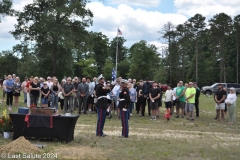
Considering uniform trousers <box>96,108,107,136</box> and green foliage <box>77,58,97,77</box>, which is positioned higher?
green foliage <box>77,58,97,77</box>

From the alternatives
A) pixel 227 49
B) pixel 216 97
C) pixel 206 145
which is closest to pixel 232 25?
pixel 227 49

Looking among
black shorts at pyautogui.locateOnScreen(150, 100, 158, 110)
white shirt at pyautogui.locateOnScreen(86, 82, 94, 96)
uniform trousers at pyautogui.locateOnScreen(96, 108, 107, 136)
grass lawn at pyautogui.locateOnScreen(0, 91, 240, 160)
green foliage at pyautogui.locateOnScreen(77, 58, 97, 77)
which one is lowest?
grass lawn at pyautogui.locateOnScreen(0, 91, 240, 160)

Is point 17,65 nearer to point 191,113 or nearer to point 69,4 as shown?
point 69,4

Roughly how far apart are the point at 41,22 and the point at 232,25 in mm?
37789

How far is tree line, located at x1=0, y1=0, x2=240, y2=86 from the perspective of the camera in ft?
138

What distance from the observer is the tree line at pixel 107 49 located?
41938mm

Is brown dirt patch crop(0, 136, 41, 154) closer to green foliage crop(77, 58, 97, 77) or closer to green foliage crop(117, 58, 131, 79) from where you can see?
green foliage crop(77, 58, 97, 77)

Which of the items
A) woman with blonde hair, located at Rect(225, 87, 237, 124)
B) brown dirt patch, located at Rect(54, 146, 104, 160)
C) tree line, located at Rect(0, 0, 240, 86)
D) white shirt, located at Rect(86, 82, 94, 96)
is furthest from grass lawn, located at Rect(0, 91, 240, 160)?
tree line, located at Rect(0, 0, 240, 86)

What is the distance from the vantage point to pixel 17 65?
103 metres

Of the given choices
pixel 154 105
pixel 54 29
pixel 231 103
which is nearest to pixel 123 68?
pixel 54 29

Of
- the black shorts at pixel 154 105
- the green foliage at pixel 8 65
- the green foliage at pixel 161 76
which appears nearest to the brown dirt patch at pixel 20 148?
the black shorts at pixel 154 105

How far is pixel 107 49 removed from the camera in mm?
98812

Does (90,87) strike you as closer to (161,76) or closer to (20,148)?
(20,148)

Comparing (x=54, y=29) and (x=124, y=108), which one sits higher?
(x=54, y=29)
